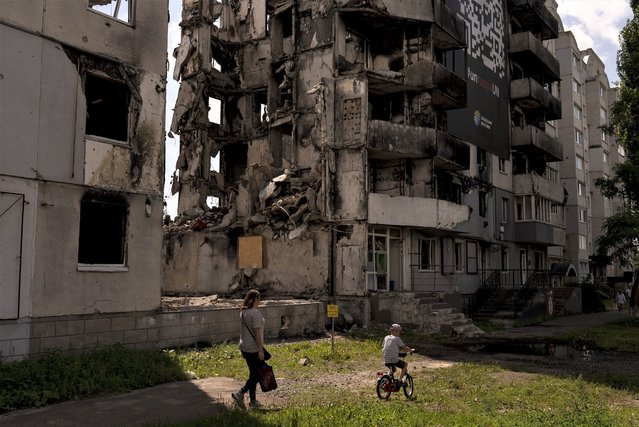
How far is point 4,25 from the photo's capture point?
1252cm

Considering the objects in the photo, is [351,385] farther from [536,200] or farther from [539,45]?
[539,45]

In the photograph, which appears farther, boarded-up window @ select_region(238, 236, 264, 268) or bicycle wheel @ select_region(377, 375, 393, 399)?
boarded-up window @ select_region(238, 236, 264, 268)

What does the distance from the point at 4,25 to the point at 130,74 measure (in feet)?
10.7

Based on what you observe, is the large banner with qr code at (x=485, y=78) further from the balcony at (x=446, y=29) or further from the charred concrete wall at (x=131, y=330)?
the charred concrete wall at (x=131, y=330)

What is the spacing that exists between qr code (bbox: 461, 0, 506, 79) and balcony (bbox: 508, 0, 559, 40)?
2.02 meters

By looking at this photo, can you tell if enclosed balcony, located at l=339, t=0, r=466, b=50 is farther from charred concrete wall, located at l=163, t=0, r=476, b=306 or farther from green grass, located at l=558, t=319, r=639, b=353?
green grass, located at l=558, t=319, r=639, b=353

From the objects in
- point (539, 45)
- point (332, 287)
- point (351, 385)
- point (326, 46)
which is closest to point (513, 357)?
point (351, 385)

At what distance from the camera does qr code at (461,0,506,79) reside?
3578 centimetres

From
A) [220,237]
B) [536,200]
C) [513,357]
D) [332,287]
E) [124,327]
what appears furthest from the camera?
[536,200]

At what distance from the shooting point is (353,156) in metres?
25.2

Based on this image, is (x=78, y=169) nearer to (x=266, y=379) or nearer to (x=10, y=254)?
(x=10, y=254)

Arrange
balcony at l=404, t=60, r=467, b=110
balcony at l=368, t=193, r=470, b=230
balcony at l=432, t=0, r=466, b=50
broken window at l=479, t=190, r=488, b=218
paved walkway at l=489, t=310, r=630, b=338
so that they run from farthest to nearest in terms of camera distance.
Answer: broken window at l=479, t=190, r=488, b=218 < balcony at l=432, t=0, r=466, b=50 < balcony at l=404, t=60, r=467, b=110 < balcony at l=368, t=193, r=470, b=230 < paved walkway at l=489, t=310, r=630, b=338

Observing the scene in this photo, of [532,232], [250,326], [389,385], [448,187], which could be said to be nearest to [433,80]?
[448,187]

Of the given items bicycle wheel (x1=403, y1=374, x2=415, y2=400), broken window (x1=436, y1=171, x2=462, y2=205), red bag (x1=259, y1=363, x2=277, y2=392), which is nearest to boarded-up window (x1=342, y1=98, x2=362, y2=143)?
broken window (x1=436, y1=171, x2=462, y2=205)
